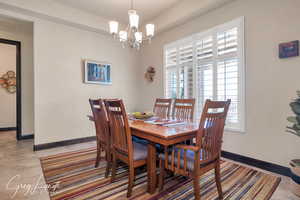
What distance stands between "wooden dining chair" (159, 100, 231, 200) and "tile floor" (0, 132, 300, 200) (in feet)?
2.83

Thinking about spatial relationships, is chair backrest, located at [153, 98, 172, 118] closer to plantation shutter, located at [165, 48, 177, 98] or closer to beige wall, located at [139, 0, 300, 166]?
plantation shutter, located at [165, 48, 177, 98]

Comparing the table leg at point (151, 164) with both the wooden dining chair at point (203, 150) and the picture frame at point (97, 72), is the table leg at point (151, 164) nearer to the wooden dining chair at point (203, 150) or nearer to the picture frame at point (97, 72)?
the wooden dining chair at point (203, 150)

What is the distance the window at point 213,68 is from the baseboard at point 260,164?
0.45 metres

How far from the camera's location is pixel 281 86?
2.15m

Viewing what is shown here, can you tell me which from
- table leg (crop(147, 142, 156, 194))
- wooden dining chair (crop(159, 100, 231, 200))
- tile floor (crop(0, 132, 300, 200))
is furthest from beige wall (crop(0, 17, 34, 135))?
wooden dining chair (crop(159, 100, 231, 200))

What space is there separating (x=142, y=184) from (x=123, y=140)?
2.15ft

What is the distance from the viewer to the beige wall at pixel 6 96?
5191 mm

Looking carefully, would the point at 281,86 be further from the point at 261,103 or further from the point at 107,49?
the point at 107,49

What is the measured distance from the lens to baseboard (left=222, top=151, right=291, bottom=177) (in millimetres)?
2117

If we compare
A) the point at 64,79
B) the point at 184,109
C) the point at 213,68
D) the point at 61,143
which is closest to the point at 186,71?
the point at 213,68

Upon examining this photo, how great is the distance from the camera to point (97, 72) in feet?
13.0

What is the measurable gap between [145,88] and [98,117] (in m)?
2.56

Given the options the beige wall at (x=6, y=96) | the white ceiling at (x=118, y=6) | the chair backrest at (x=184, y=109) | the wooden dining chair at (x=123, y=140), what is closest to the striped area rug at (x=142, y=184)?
the wooden dining chair at (x=123, y=140)

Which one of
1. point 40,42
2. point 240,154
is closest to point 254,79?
point 240,154
